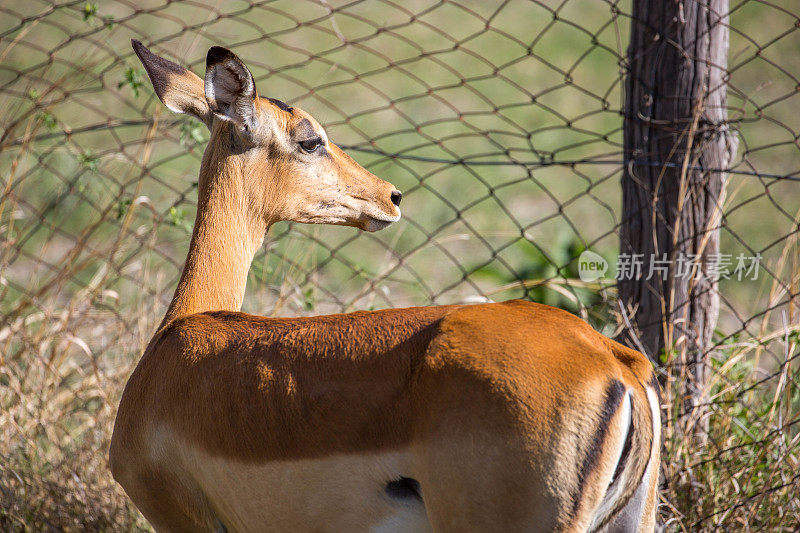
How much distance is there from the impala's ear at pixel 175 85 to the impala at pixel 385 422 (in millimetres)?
199

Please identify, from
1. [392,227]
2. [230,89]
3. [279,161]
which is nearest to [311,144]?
[279,161]

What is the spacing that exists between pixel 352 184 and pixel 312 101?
21.1 ft

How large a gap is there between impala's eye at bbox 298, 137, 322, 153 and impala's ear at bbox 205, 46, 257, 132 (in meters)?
0.18

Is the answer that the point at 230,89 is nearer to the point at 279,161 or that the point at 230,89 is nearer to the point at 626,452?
the point at 279,161

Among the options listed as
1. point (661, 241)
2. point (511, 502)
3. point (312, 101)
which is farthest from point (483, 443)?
point (312, 101)

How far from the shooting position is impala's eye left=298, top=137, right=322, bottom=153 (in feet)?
8.65

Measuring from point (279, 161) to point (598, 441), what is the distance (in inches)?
56.3

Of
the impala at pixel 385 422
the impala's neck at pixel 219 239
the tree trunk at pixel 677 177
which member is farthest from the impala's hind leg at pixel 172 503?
the tree trunk at pixel 677 177

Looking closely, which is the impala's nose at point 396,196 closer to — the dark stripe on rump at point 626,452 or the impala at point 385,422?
the impala at point 385,422

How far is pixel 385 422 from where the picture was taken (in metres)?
1.77

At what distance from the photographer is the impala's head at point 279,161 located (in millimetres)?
2572

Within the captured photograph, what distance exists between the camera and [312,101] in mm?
8906

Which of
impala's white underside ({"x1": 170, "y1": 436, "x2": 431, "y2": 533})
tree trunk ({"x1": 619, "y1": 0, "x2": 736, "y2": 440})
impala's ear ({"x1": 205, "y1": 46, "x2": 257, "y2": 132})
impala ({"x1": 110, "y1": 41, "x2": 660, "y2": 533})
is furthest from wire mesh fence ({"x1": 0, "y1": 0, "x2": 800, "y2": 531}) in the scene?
impala's white underside ({"x1": 170, "y1": 436, "x2": 431, "y2": 533})

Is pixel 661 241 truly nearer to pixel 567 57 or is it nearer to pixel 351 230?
pixel 351 230
